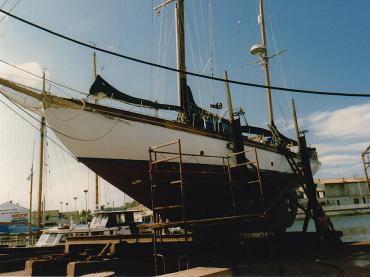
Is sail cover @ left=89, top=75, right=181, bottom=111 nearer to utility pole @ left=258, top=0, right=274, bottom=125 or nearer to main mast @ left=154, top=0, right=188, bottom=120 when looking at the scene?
main mast @ left=154, top=0, right=188, bottom=120

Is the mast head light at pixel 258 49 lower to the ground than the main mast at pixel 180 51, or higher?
higher

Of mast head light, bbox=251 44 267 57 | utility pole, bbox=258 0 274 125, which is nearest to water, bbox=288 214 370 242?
utility pole, bbox=258 0 274 125

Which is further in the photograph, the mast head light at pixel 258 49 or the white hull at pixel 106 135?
the mast head light at pixel 258 49

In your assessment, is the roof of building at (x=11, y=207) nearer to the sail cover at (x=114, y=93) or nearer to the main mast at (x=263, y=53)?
the main mast at (x=263, y=53)

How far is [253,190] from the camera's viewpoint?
13.0 m

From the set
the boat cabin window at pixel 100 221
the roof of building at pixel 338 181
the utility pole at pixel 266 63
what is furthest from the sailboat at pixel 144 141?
the roof of building at pixel 338 181

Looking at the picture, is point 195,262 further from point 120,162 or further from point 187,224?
point 120,162

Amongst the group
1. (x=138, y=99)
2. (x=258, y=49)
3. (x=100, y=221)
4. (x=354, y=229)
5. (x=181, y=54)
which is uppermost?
(x=258, y=49)

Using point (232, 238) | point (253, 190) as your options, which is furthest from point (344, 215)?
point (232, 238)

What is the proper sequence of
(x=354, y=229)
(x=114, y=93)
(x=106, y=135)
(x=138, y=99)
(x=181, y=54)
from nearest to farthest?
(x=106, y=135) → (x=114, y=93) → (x=138, y=99) → (x=181, y=54) → (x=354, y=229)

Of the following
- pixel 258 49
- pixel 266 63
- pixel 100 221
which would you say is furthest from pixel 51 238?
pixel 266 63

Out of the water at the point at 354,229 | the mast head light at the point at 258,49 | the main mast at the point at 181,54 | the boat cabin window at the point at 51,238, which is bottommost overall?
the water at the point at 354,229

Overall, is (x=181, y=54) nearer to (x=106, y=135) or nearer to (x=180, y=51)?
(x=180, y=51)

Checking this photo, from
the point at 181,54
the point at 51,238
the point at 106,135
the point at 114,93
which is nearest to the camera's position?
the point at 106,135
